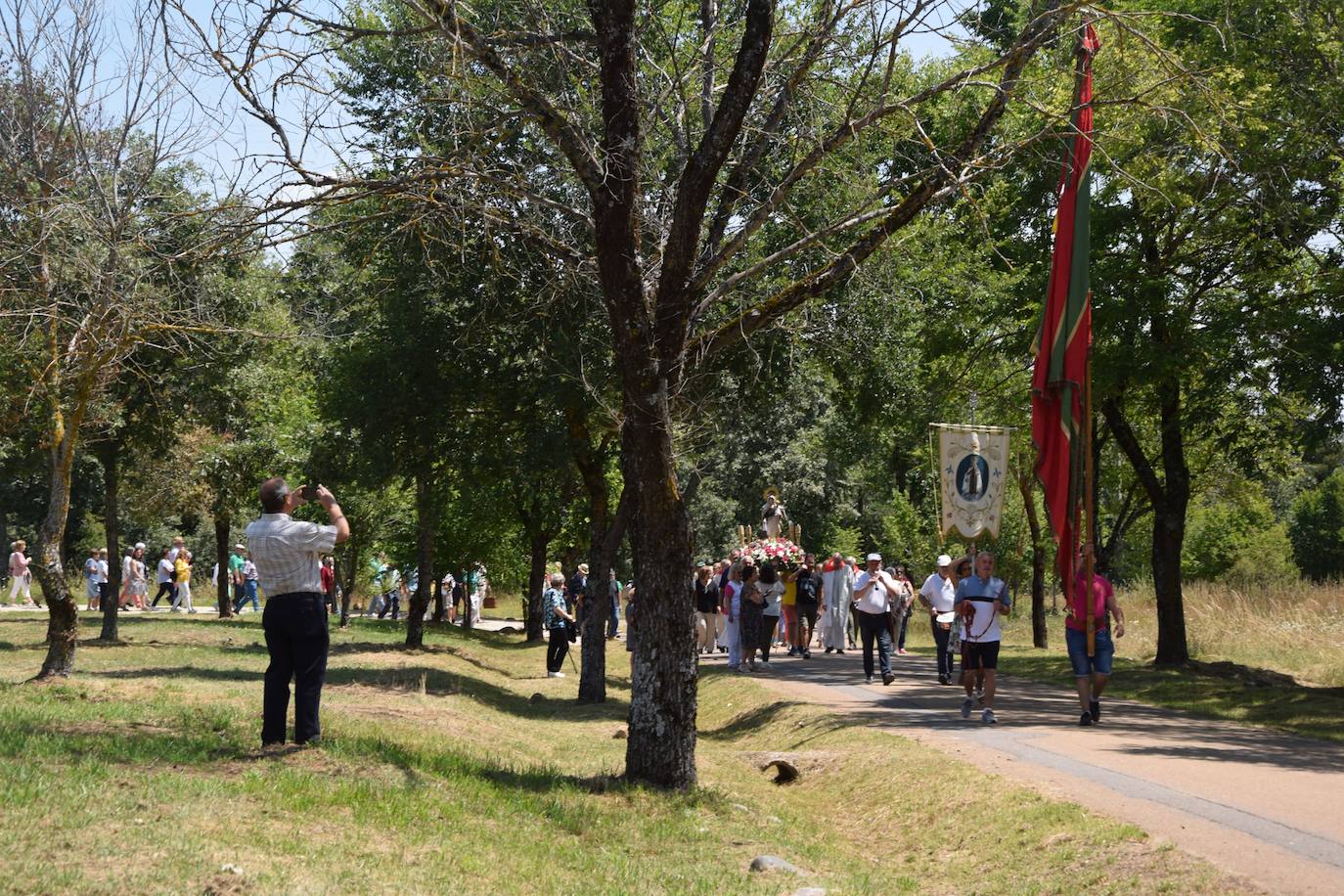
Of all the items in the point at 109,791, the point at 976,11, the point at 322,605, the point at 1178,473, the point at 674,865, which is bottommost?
the point at 674,865

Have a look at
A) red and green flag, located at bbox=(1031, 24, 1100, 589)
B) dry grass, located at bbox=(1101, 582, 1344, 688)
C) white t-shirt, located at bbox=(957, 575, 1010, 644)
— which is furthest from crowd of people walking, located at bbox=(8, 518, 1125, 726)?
dry grass, located at bbox=(1101, 582, 1344, 688)

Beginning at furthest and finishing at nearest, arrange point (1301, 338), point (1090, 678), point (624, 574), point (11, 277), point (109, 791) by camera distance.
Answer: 1. point (624, 574)
2. point (1301, 338)
3. point (1090, 678)
4. point (11, 277)
5. point (109, 791)

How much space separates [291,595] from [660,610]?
8.63 feet

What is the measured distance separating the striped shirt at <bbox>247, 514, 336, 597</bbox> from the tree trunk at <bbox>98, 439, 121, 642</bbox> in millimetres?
16821

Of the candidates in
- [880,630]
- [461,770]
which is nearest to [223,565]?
[880,630]

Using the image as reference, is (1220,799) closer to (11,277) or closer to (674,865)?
(674,865)

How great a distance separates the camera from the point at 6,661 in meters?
18.9

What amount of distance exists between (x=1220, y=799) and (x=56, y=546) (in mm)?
11544

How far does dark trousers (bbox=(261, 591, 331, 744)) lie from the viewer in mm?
9188

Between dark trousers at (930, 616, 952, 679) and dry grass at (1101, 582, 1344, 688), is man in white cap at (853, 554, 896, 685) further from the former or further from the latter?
dry grass at (1101, 582, 1344, 688)

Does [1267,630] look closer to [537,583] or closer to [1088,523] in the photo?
[1088,523]

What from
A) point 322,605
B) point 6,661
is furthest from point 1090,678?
point 6,661

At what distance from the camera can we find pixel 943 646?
21406mm

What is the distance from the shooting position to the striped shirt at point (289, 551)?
9.09 meters
